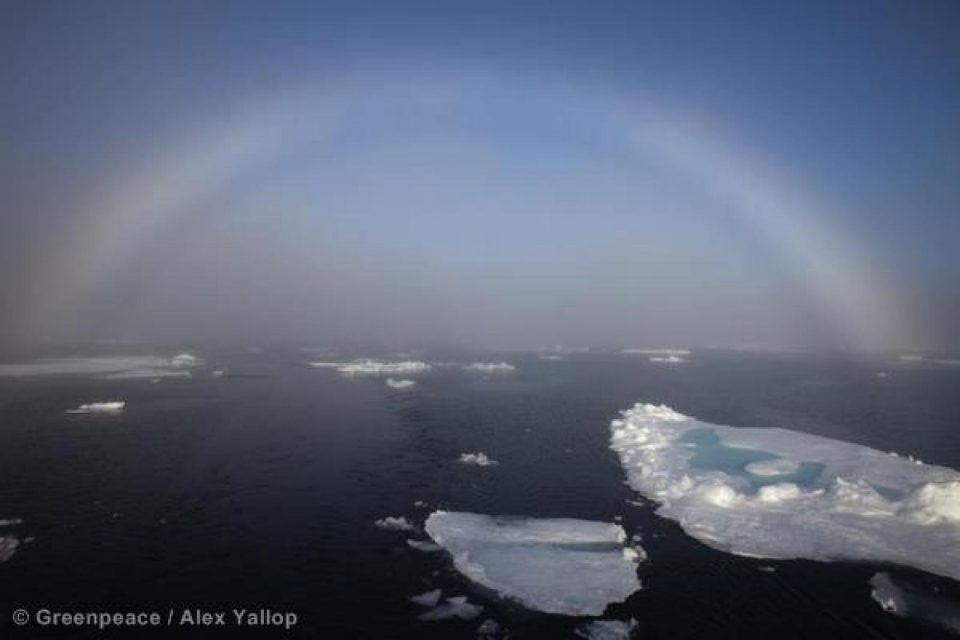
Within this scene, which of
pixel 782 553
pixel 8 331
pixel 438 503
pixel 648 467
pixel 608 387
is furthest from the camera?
pixel 8 331

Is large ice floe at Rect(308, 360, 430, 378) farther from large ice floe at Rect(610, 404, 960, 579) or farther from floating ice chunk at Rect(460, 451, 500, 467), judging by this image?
large ice floe at Rect(610, 404, 960, 579)

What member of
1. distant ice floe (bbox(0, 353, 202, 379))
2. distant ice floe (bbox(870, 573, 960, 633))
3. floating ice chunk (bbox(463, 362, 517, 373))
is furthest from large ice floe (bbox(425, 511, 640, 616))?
floating ice chunk (bbox(463, 362, 517, 373))

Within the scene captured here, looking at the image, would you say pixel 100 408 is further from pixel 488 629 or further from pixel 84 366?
pixel 84 366

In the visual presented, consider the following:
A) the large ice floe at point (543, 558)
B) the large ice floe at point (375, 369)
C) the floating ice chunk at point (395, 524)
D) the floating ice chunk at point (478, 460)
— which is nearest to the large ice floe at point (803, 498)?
the large ice floe at point (543, 558)

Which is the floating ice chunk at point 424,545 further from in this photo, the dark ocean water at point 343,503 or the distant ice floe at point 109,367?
the distant ice floe at point 109,367

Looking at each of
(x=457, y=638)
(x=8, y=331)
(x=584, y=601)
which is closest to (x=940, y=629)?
(x=584, y=601)

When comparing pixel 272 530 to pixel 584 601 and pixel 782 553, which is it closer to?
pixel 584 601

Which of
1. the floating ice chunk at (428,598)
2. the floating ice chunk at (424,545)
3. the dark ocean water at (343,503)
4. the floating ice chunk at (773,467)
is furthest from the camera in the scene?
the floating ice chunk at (773,467)
